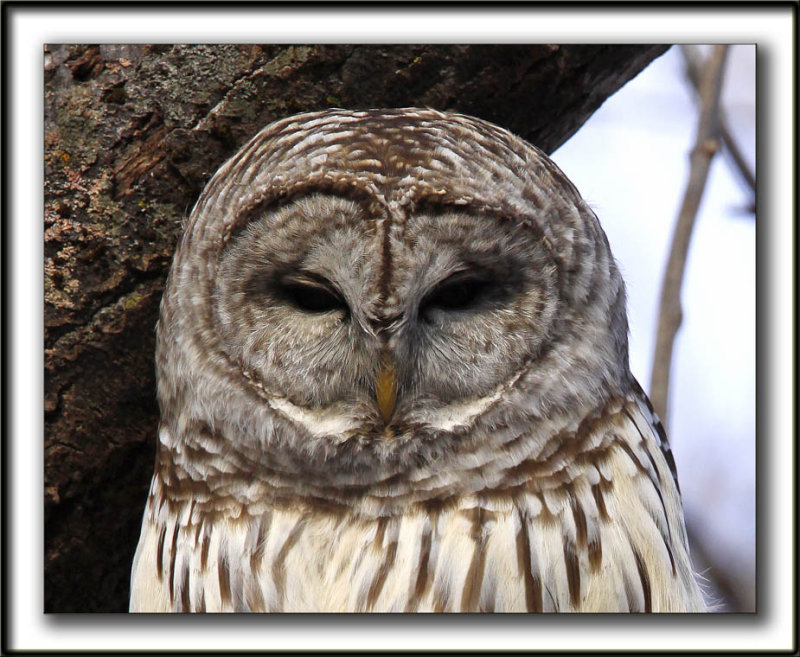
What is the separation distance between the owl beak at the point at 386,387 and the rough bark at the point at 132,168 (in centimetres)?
70

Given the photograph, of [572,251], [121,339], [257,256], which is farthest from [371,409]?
[121,339]

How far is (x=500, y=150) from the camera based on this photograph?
2.27 metres

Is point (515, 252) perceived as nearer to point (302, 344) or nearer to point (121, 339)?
point (302, 344)

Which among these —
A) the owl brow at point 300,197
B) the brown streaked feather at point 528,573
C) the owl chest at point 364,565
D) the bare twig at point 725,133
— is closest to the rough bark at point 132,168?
the bare twig at point 725,133

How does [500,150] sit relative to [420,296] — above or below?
above

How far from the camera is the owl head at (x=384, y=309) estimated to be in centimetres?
208

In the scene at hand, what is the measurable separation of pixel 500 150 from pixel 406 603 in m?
0.98

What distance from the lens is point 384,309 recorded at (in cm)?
202

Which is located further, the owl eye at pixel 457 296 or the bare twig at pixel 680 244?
the bare twig at pixel 680 244

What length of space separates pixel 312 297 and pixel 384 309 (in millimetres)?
205

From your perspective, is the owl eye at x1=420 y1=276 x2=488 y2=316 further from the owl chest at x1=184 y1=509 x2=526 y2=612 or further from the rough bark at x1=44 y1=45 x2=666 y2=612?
the rough bark at x1=44 y1=45 x2=666 y2=612

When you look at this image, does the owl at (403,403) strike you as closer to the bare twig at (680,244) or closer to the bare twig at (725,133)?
the bare twig at (680,244)

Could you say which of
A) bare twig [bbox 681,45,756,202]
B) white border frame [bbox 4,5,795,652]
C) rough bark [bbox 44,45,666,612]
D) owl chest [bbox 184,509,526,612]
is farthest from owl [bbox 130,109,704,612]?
bare twig [bbox 681,45,756,202]

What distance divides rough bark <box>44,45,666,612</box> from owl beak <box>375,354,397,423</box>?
0.70 meters
